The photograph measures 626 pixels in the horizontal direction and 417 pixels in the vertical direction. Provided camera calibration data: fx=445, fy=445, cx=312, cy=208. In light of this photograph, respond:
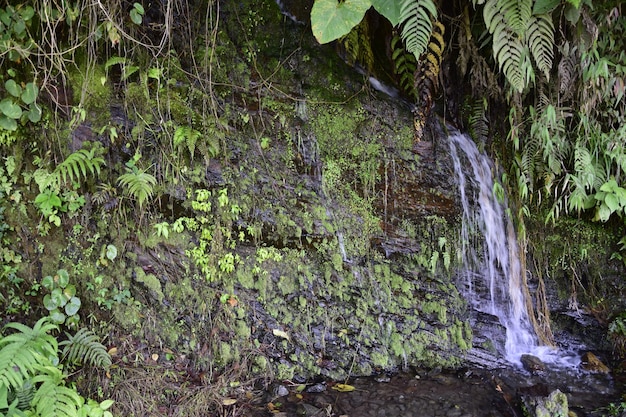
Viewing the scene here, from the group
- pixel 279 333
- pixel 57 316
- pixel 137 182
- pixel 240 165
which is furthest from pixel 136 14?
pixel 279 333

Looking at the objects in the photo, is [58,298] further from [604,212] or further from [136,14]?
[604,212]

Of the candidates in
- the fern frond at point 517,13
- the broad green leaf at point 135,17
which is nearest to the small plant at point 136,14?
the broad green leaf at point 135,17

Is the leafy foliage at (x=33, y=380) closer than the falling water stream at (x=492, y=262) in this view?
Yes

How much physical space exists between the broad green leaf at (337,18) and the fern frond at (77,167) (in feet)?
6.05

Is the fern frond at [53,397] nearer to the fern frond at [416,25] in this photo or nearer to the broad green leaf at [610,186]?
the fern frond at [416,25]

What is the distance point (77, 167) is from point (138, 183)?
446 mm

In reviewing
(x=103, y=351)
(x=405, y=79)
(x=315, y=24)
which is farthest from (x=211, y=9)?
(x=103, y=351)

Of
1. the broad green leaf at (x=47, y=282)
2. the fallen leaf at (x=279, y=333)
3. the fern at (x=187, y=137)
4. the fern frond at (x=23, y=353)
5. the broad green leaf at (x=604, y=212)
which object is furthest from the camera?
the broad green leaf at (x=604, y=212)

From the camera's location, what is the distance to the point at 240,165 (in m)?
3.67

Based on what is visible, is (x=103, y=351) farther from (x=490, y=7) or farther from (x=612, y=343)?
(x=612, y=343)

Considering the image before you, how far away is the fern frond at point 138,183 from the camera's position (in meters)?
3.18

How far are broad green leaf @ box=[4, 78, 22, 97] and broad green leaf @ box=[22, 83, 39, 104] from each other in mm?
37

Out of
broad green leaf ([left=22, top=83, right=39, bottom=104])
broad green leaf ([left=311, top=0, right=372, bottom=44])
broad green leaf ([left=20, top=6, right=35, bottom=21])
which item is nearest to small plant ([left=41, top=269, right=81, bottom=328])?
broad green leaf ([left=22, top=83, right=39, bottom=104])

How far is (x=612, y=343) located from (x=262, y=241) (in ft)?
10.5
